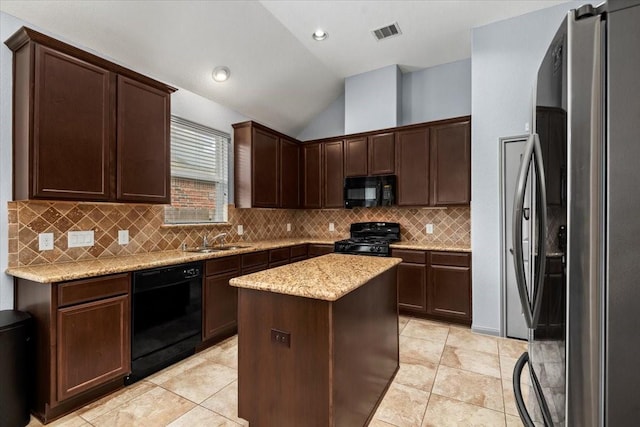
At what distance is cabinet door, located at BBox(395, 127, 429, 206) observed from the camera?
4004 millimetres

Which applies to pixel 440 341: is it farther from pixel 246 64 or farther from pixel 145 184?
pixel 246 64

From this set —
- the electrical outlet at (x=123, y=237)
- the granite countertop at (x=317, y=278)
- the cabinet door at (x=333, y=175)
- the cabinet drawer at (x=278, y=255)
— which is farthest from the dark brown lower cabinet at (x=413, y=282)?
the electrical outlet at (x=123, y=237)

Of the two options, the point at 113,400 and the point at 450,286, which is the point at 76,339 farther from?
the point at 450,286

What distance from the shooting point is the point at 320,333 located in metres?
1.53

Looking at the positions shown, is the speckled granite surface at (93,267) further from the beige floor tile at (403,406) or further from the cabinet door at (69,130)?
the beige floor tile at (403,406)

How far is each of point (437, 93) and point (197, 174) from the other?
11.4 feet

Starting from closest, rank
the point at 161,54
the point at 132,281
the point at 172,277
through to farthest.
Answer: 1. the point at 132,281
2. the point at 172,277
3. the point at 161,54

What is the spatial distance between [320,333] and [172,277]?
1.69 m

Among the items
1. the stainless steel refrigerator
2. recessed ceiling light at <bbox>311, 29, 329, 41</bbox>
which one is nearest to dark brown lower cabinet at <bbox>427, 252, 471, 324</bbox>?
the stainless steel refrigerator

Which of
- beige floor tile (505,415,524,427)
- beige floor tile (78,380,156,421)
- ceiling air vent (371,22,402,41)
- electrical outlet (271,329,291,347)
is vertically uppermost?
ceiling air vent (371,22,402,41)

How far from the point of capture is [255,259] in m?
3.60

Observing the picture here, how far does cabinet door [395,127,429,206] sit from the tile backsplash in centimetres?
39

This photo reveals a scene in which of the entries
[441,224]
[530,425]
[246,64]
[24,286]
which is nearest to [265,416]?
[530,425]

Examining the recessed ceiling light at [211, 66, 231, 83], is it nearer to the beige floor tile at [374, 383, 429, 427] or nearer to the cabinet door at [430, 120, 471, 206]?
the cabinet door at [430, 120, 471, 206]
